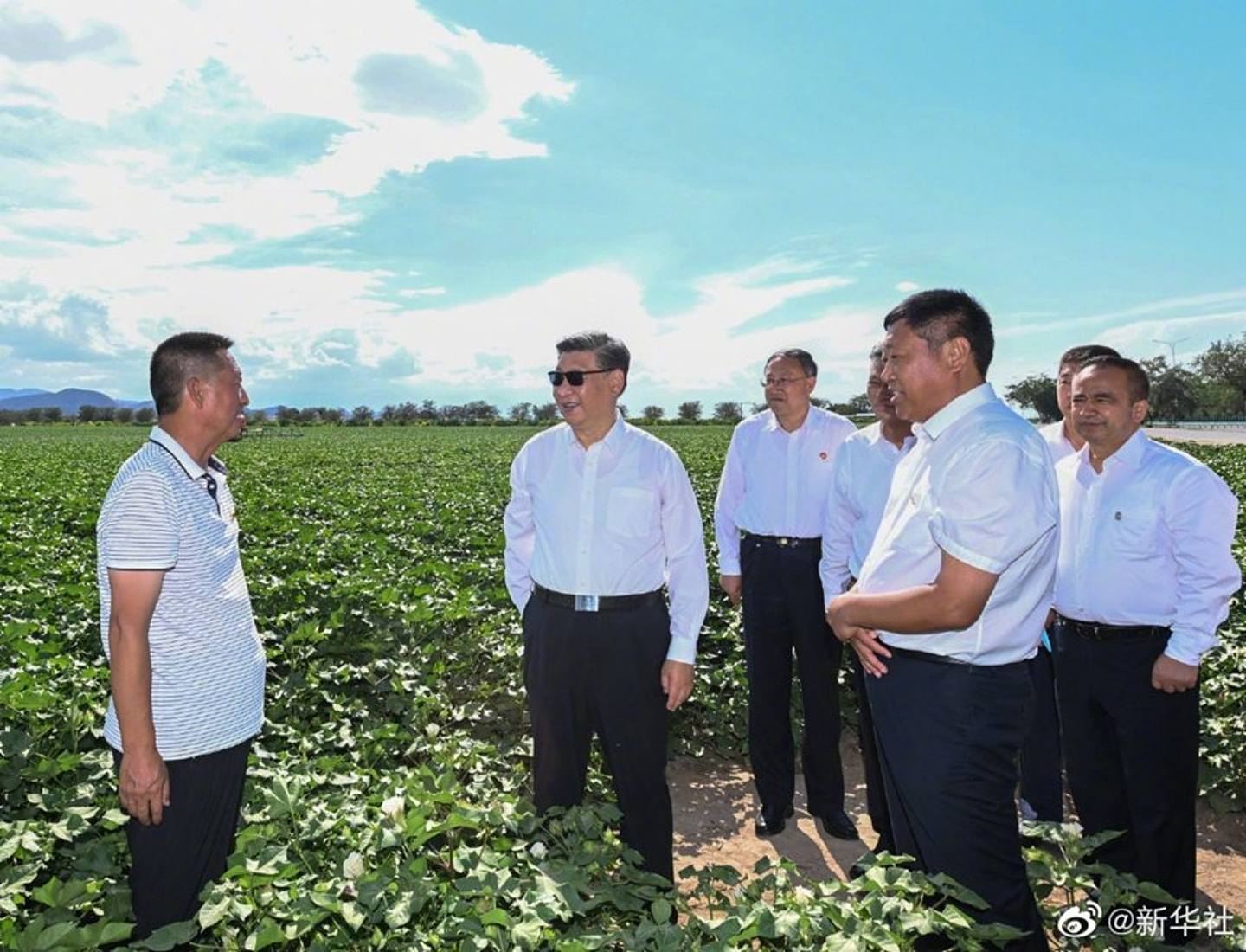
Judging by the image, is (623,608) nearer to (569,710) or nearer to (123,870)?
(569,710)

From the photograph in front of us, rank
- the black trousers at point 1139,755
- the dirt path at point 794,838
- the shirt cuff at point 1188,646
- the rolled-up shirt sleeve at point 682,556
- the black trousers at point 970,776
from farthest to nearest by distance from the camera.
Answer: the dirt path at point 794,838 → the rolled-up shirt sleeve at point 682,556 → the black trousers at point 1139,755 → the shirt cuff at point 1188,646 → the black trousers at point 970,776

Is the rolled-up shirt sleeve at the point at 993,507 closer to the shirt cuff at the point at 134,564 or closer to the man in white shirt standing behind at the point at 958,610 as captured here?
the man in white shirt standing behind at the point at 958,610

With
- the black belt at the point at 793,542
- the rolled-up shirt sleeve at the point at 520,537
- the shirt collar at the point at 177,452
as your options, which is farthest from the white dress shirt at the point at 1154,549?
the shirt collar at the point at 177,452

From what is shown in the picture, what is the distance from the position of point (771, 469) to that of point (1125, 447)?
5.36 ft

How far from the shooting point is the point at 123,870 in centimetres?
312

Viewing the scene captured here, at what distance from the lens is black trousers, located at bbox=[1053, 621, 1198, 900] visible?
134 inches

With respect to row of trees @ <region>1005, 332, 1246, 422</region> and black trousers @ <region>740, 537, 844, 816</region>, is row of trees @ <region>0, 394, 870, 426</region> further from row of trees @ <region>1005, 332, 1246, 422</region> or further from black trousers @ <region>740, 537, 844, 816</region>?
black trousers @ <region>740, 537, 844, 816</region>

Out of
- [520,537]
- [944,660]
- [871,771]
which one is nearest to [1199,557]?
[944,660]

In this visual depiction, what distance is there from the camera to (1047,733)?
14.2 feet

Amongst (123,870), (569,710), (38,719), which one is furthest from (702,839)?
(38,719)

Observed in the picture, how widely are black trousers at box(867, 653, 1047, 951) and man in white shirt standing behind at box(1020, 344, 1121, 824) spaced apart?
5.99 ft

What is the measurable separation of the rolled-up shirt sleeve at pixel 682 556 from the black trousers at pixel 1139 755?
1590mm

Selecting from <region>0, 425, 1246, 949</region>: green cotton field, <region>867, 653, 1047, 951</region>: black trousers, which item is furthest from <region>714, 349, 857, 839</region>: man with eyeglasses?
<region>867, 653, 1047, 951</region>: black trousers

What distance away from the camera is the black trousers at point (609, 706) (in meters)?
3.44
